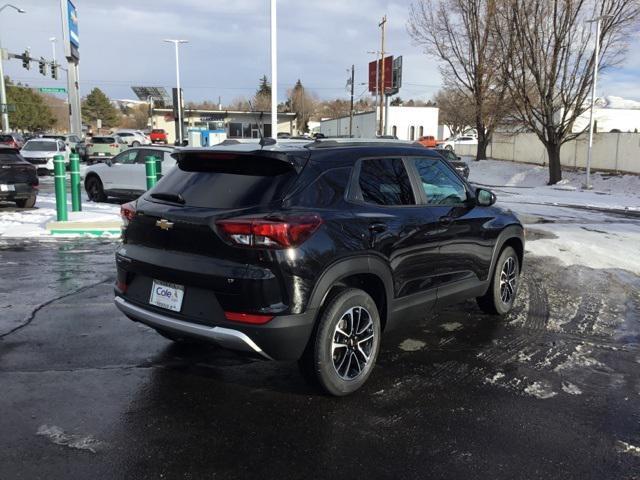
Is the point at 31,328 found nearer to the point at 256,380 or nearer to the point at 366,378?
the point at 256,380

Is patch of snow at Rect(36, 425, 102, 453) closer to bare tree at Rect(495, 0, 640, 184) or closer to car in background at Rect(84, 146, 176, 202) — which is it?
car in background at Rect(84, 146, 176, 202)

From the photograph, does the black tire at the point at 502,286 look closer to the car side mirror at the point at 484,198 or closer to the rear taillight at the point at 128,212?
the car side mirror at the point at 484,198

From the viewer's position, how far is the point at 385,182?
4.43 meters

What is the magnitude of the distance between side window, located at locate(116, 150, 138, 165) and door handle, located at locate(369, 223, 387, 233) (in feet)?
41.8

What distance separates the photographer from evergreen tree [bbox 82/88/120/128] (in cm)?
11938

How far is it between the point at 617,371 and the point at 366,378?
2.11 m

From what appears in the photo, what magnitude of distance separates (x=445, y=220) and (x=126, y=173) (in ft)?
40.4

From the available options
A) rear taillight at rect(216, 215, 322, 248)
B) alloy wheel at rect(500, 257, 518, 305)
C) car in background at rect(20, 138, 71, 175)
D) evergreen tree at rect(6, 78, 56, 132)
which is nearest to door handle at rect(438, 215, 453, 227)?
alloy wheel at rect(500, 257, 518, 305)

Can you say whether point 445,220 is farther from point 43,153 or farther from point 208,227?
point 43,153

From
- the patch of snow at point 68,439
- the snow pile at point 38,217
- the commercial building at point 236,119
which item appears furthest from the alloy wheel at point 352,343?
the commercial building at point 236,119

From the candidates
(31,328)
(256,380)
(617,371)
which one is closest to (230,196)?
(256,380)

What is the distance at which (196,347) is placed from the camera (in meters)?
4.97

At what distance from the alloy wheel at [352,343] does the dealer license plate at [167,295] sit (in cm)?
108

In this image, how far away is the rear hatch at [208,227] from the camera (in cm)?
350
